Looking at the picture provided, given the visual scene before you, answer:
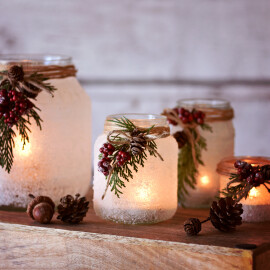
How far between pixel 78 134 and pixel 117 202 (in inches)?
6.3

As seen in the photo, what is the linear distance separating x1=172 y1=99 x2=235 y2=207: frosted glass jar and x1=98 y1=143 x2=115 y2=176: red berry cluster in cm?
18

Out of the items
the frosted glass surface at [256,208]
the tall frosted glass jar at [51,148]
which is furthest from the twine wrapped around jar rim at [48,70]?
the frosted glass surface at [256,208]

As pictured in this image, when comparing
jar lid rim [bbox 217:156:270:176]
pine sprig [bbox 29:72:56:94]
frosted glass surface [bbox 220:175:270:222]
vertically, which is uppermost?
pine sprig [bbox 29:72:56:94]

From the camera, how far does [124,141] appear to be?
0.71m

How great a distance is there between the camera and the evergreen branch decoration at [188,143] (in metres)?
0.83

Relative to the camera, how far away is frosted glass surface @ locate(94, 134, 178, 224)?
0.72m

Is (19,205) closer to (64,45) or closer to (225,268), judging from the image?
(225,268)

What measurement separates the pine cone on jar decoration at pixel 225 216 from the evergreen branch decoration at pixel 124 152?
0.10 metres

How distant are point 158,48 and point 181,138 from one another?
1.38ft

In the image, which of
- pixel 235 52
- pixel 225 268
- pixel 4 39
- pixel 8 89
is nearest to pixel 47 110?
pixel 8 89

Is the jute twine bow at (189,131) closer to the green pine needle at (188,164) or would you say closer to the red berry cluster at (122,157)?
the green pine needle at (188,164)

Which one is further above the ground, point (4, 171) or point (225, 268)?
point (4, 171)

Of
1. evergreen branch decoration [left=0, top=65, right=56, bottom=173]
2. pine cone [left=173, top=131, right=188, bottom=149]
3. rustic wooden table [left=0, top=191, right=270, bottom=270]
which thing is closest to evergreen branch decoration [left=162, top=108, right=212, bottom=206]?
pine cone [left=173, top=131, right=188, bottom=149]

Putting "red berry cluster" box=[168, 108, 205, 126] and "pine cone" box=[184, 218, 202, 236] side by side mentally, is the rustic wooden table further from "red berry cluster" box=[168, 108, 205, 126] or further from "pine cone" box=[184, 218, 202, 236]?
"red berry cluster" box=[168, 108, 205, 126]
